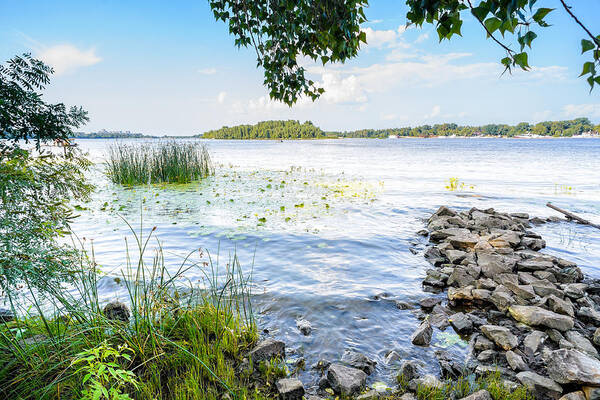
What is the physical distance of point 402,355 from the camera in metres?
3.27

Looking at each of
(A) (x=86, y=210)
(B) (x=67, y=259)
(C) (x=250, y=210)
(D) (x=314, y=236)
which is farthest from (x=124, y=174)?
(B) (x=67, y=259)

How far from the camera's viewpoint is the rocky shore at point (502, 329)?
2645 mm

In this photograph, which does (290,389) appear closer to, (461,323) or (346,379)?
(346,379)

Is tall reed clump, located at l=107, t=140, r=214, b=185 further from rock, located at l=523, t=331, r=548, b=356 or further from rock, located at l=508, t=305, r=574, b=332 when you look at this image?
rock, located at l=523, t=331, r=548, b=356

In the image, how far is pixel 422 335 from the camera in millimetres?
3455

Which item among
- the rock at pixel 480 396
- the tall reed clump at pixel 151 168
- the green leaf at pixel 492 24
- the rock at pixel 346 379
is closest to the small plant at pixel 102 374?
the rock at pixel 346 379

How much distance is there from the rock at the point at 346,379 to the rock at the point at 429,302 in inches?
73.8

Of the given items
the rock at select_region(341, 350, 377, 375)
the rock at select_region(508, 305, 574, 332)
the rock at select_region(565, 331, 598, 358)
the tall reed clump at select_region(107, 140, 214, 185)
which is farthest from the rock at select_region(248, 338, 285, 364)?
the tall reed clump at select_region(107, 140, 214, 185)

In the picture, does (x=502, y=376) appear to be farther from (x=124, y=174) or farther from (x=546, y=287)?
(x=124, y=174)

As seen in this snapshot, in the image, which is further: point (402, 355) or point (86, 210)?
point (86, 210)

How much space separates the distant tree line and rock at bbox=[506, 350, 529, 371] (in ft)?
354

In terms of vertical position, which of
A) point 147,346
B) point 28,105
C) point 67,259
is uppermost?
point 28,105

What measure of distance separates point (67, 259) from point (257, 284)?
263 centimetres

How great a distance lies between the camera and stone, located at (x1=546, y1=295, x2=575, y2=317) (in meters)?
3.79
